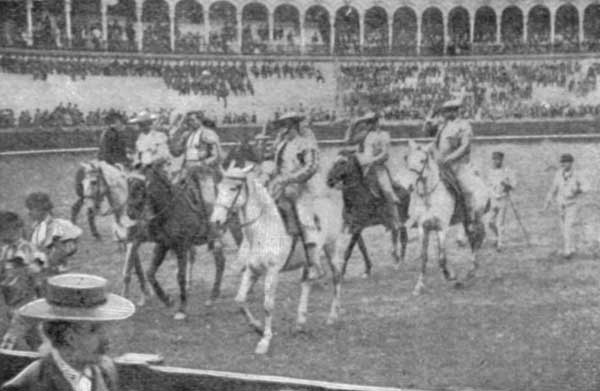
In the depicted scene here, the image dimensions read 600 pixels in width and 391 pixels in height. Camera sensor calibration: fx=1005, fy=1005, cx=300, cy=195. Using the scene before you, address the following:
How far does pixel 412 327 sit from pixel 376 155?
299cm

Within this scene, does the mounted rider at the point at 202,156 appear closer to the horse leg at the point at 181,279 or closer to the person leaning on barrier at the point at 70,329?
the horse leg at the point at 181,279

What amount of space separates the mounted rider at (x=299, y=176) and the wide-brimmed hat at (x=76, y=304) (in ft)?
17.8

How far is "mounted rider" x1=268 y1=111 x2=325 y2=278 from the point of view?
9.14 metres

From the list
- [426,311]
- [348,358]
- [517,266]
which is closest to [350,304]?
[426,311]

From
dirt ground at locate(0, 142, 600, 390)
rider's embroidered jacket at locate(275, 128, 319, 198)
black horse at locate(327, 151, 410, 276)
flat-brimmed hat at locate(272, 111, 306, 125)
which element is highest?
flat-brimmed hat at locate(272, 111, 306, 125)

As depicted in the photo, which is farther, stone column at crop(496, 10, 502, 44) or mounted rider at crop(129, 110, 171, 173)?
stone column at crop(496, 10, 502, 44)

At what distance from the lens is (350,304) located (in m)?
10.7

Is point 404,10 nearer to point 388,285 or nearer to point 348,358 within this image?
point 388,285

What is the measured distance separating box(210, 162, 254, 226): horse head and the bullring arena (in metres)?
0.97

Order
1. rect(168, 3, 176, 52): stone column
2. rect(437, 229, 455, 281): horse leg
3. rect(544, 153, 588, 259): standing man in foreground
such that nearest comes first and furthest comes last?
1. rect(437, 229, 455, 281): horse leg
2. rect(544, 153, 588, 259): standing man in foreground
3. rect(168, 3, 176, 52): stone column

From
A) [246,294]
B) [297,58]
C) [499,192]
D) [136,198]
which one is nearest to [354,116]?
[297,58]

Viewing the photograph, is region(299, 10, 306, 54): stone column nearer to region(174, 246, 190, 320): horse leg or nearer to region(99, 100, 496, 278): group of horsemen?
region(99, 100, 496, 278): group of horsemen

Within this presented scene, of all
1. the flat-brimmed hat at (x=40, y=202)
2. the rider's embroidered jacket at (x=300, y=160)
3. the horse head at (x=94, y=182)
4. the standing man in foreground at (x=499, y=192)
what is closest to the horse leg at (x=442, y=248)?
the rider's embroidered jacket at (x=300, y=160)

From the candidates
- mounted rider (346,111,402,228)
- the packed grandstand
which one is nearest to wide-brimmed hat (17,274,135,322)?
mounted rider (346,111,402,228)
